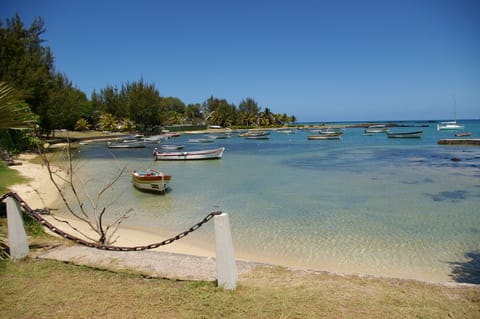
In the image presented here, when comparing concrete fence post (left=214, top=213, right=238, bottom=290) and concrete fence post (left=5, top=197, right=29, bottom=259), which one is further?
concrete fence post (left=5, top=197, right=29, bottom=259)

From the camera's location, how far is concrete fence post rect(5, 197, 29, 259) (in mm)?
5594

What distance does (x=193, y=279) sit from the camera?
16.7 feet

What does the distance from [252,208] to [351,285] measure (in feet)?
A: 32.1

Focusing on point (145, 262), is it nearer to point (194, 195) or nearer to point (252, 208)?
point (252, 208)

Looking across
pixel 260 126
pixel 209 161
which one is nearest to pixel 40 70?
pixel 209 161

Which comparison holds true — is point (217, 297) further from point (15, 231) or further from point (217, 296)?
point (15, 231)

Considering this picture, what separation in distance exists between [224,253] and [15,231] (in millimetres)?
3996

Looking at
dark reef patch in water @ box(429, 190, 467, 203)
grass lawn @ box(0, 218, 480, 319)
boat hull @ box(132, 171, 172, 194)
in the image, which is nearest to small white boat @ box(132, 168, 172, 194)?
boat hull @ box(132, 171, 172, 194)

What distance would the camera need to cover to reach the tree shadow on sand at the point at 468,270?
7297mm

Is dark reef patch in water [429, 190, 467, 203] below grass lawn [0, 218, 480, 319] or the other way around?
below

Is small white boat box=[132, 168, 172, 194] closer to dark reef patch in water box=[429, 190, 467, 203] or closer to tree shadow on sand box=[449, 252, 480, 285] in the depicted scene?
tree shadow on sand box=[449, 252, 480, 285]

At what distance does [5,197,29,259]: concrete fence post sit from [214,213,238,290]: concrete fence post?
385 cm

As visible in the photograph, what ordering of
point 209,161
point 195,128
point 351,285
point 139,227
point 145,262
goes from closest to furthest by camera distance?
1. point 351,285
2. point 145,262
3. point 139,227
4. point 209,161
5. point 195,128

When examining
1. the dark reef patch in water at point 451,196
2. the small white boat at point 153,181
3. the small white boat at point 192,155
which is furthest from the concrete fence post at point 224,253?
the small white boat at point 192,155
